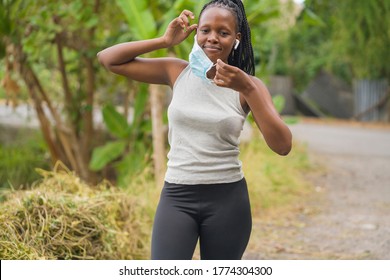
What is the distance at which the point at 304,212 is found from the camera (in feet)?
25.2

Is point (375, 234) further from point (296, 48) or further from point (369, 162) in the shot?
point (296, 48)

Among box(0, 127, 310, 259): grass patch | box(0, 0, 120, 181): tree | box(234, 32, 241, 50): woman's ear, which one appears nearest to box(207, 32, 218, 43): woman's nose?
box(234, 32, 241, 50): woman's ear

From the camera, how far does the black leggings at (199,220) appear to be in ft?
10.0

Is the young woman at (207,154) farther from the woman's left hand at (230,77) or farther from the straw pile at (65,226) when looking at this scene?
the straw pile at (65,226)

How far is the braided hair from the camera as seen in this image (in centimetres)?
312

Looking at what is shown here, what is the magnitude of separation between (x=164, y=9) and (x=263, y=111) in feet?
19.2

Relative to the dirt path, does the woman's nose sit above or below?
above

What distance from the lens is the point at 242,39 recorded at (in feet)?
10.5

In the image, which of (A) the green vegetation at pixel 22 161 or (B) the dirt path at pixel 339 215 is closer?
(B) the dirt path at pixel 339 215

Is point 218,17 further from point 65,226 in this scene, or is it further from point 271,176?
point 271,176

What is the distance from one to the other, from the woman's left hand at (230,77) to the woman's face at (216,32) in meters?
0.25

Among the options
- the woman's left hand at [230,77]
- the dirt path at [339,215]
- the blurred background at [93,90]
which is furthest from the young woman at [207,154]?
the dirt path at [339,215]

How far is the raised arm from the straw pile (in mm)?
1226

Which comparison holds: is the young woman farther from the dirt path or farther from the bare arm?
the dirt path
